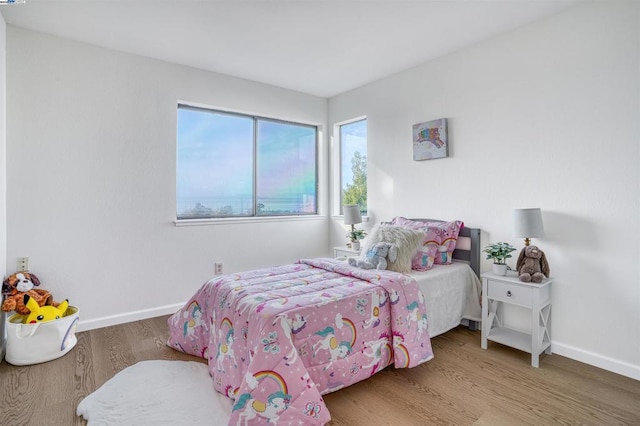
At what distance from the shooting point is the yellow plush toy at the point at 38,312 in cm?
239

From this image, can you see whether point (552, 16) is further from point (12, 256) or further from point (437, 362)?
point (12, 256)

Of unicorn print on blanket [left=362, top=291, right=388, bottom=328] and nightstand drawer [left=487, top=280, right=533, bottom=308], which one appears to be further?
nightstand drawer [left=487, top=280, right=533, bottom=308]

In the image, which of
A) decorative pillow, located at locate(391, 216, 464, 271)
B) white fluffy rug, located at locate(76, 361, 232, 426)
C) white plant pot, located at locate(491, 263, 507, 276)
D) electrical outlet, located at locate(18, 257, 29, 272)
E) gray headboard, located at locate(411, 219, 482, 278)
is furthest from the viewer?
gray headboard, located at locate(411, 219, 482, 278)

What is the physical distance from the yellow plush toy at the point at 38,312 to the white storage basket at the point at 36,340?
6cm

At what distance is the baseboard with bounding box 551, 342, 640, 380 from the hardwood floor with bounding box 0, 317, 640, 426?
5 centimetres

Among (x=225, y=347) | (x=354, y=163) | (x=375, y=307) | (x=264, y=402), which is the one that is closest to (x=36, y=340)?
(x=225, y=347)

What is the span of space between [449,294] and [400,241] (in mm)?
598

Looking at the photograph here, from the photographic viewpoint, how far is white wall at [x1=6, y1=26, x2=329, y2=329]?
107 inches

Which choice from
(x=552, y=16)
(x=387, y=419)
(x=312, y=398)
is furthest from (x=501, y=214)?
(x=312, y=398)

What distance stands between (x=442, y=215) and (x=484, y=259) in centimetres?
57

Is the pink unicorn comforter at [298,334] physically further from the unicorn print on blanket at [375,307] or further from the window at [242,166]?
the window at [242,166]

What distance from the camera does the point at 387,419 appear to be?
1744 mm

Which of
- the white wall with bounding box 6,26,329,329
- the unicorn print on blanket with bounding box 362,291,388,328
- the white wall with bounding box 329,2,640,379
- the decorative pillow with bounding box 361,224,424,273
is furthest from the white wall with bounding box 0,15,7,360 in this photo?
the white wall with bounding box 329,2,640,379

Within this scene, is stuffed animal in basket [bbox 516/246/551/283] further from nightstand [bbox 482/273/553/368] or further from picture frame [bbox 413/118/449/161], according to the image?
picture frame [bbox 413/118/449/161]
